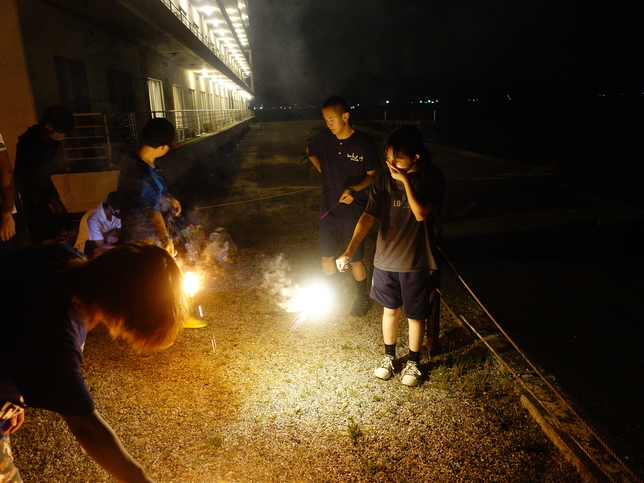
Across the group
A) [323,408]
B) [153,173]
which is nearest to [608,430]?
[323,408]

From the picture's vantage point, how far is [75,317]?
1454 mm

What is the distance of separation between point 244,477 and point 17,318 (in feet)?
6.05

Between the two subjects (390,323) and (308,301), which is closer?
(390,323)

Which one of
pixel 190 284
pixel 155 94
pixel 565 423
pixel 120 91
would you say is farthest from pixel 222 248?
pixel 155 94

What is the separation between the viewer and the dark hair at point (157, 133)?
12.2 feet

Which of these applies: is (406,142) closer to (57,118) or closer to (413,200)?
(413,200)

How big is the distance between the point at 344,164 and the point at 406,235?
149cm

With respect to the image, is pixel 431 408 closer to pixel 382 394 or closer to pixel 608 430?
pixel 382 394

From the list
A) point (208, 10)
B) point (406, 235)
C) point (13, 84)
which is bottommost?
point (406, 235)

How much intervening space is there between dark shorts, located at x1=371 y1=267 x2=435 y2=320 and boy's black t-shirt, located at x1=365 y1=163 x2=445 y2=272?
8 centimetres

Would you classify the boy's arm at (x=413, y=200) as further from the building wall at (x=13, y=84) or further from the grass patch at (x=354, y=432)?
the building wall at (x=13, y=84)

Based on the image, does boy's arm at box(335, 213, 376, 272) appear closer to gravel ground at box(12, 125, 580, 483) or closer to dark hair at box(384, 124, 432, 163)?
dark hair at box(384, 124, 432, 163)

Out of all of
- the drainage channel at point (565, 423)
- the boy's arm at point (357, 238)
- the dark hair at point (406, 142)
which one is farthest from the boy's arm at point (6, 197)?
the drainage channel at point (565, 423)

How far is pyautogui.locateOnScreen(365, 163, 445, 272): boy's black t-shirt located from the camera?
3.26 m
